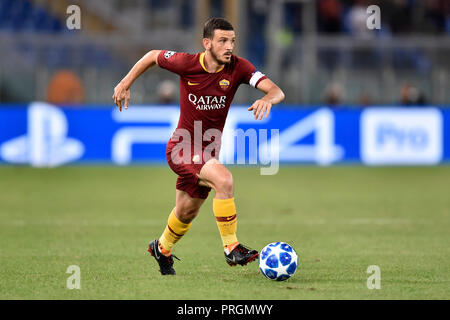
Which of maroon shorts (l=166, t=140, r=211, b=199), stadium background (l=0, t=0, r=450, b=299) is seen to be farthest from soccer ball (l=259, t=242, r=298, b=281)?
stadium background (l=0, t=0, r=450, b=299)

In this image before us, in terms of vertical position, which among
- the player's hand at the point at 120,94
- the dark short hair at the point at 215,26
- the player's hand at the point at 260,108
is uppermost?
the dark short hair at the point at 215,26

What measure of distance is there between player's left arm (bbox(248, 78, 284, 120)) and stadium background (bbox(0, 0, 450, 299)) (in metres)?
4.06

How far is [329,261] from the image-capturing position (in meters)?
7.53

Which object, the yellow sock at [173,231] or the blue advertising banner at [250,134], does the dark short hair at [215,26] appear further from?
the blue advertising banner at [250,134]

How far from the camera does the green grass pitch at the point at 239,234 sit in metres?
6.20

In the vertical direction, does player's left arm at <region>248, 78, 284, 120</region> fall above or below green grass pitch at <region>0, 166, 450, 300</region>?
above

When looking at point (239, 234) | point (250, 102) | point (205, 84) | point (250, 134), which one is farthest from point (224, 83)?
point (250, 102)

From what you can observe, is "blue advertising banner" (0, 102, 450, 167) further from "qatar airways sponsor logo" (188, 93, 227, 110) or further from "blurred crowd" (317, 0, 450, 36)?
"qatar airways sponsor logo" (188, 93, 227, 110)

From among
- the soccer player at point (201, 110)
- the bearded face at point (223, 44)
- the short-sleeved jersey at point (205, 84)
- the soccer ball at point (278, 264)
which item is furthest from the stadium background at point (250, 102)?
the bearded face at point (223, 44)

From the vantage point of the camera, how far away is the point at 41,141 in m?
17.9

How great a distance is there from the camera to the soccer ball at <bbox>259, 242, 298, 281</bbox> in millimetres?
6406
